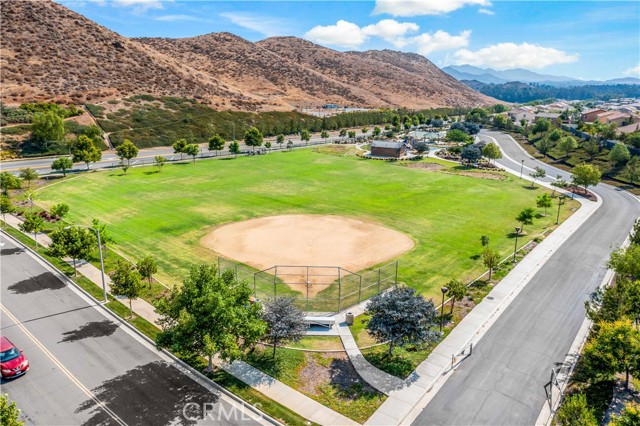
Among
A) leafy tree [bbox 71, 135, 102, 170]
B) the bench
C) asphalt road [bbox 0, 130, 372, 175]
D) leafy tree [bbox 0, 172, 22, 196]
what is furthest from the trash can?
asphalt road [bbox 0, 130, 372, 175]

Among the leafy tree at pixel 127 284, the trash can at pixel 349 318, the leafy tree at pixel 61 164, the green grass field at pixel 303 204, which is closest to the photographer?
the leafy tree at pixel 127 284

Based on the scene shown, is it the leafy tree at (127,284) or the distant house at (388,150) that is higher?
the distant house at (388,150)

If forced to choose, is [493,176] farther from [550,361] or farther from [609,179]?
[550,361]

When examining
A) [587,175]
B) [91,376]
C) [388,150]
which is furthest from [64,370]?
[388,150]

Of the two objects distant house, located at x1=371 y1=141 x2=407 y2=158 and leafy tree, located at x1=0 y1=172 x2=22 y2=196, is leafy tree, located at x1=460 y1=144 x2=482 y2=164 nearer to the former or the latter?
distant house, located at x1=371 y1=141 x2=407 y2=158

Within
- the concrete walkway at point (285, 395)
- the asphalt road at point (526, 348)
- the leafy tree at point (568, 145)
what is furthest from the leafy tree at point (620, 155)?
the concrete walkway at point (285, 395)

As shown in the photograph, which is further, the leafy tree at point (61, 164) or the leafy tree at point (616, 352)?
the leafy tree at point (61, 164)

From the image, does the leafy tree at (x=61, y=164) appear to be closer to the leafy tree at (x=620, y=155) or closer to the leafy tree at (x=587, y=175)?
the leafy tree at (x=587, y=175)

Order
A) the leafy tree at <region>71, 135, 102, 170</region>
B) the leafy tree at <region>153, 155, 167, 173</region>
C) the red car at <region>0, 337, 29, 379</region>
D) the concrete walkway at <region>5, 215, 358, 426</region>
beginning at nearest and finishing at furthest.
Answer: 1. the concrete walkway at <region>5, 215, 358, 426</region>
2. the red car at <region>0, 337, 29, 379</region>
3. the leafy tree at <region>71, 135, 102, 170</region>
4. the leafy tree at <region>153, 155, 167, 173</region>
